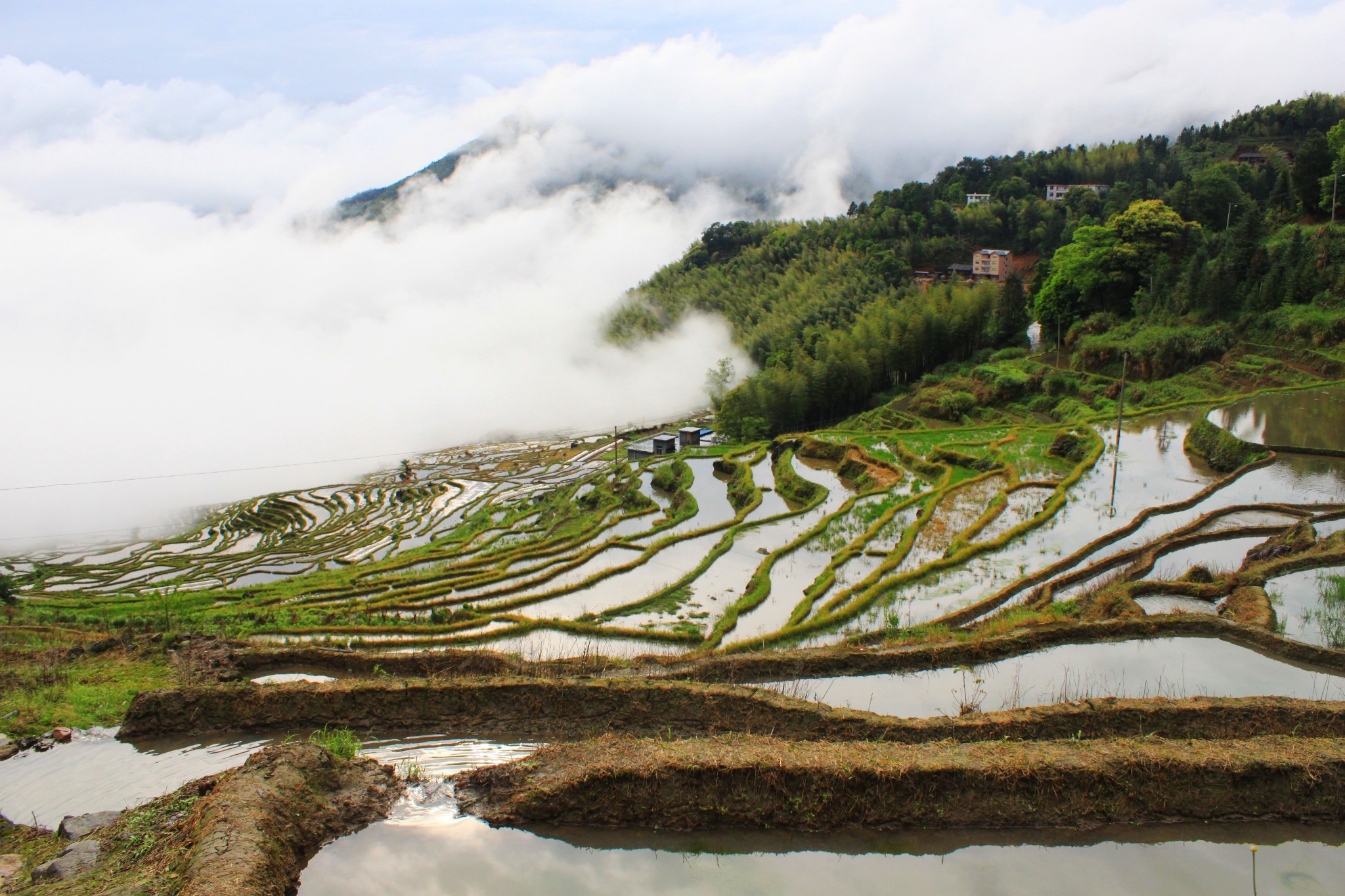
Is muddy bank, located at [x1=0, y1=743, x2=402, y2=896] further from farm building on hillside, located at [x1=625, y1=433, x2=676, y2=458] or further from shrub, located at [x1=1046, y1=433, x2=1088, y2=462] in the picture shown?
farm building on hillside, located at [x1=625, y1=433, x2=676, y2=458]

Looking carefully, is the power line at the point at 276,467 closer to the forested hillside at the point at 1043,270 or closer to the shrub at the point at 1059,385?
the forested hillside at the point at 1043,270

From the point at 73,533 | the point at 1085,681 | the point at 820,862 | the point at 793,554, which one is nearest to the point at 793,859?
the point at 820,862

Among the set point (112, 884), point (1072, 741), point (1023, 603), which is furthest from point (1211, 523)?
point (112, 884)

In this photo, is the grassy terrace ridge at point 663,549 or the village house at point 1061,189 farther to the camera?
the village house at point 1061,189

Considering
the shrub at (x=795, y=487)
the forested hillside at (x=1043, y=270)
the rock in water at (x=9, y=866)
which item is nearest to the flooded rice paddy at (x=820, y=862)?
the rock in water at (x=9, y=866)

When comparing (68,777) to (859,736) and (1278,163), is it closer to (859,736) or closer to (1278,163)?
(859,736)

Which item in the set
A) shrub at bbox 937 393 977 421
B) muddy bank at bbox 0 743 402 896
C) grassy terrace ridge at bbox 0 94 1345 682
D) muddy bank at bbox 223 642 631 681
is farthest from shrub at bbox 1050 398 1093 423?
muddy bank at bbox 0 743 402 896
